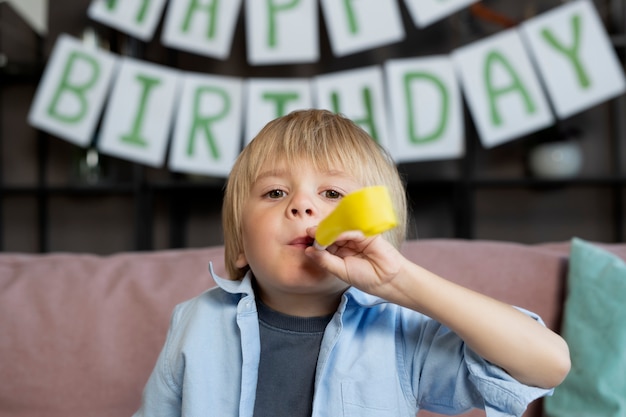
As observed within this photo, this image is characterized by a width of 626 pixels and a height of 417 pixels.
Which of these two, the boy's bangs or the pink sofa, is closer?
the boy's bangs

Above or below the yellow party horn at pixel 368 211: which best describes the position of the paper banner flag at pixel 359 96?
above

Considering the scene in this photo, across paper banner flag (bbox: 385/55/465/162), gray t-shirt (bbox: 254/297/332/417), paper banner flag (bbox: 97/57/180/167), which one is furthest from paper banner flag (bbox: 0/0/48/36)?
gray t-shirt (bbox: 254/297/332/417)

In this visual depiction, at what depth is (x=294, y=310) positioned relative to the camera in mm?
770

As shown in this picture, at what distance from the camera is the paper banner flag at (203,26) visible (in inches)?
73.4

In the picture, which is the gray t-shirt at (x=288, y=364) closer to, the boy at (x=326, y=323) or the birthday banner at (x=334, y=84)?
the boy at (x=326, y=323)

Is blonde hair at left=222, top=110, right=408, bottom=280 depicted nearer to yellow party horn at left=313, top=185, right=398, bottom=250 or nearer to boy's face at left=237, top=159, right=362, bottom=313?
boy's face at left=237, top=159, right=362, bottom=313

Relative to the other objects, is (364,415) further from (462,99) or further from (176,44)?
(462,99)

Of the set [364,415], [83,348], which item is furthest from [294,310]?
[83,348]

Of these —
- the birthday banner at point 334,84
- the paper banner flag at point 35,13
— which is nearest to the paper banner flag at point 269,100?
the birthday banner at point 334,84

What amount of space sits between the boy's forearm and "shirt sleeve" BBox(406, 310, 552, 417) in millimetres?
15

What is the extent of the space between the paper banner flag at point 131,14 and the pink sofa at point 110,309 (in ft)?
3.31

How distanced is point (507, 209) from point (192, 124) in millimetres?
1157

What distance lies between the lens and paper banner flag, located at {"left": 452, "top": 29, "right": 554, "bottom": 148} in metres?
1.79

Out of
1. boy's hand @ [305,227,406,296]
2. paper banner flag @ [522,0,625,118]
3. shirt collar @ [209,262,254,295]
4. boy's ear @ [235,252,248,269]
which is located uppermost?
paper banner flag @ [522,0,625,118]
